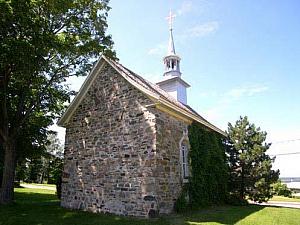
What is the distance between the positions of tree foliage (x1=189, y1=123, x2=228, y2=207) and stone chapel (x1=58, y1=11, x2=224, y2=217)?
679mm

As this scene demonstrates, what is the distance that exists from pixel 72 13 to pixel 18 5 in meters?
3.58

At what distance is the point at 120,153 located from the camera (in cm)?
1208

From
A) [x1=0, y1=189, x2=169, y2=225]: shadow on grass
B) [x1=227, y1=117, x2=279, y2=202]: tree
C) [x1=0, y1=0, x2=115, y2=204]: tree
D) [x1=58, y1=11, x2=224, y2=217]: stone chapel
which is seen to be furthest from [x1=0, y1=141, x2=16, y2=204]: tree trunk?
[x1=227, y1=117, x2=279, y2=202]: tree

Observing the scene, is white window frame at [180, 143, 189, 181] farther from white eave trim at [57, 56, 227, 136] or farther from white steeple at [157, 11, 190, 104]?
white steeple at [157, 11, 190, 104]

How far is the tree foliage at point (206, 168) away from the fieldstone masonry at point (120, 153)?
1280 mm

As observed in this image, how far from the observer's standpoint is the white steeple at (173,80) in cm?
1939

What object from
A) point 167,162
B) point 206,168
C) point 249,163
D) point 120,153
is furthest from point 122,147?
point 249,163

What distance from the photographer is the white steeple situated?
1939cm

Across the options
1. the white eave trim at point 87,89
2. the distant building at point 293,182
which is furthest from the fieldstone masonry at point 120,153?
the distant building at point 293,182

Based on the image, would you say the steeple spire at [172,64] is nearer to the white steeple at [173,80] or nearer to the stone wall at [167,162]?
the white steeple at [173,80]

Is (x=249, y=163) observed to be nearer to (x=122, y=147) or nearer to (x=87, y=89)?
(x=122, y=147)

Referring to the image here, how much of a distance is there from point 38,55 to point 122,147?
589cm

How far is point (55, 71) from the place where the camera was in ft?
49.3

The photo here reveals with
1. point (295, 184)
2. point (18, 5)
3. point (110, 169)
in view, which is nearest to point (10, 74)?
point (18, 5)
